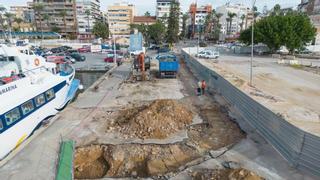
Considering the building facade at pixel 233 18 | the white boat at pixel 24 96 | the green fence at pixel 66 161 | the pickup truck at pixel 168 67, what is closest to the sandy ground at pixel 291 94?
the pickup truck at pixel 168 67

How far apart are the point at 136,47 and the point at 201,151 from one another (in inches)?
854

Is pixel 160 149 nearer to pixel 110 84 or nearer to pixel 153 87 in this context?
pixel 153 87

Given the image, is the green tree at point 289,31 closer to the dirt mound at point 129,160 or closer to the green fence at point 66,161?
the dirt mound at point 129,160

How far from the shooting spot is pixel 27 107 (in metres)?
11.0

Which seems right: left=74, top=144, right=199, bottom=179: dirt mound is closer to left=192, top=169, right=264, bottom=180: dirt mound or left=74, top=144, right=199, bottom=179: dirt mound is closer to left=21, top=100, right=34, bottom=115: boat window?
left=192, top=169, right=264, bottom=180: dirt mound

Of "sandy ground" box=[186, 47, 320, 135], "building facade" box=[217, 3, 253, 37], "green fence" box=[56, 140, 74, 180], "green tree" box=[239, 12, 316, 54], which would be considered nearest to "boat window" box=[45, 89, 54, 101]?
"green fence" box=[56, 140, 74, 180]

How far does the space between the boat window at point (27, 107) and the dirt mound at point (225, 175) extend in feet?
28.1

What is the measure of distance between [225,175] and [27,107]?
9722mm

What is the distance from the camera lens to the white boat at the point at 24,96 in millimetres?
9609

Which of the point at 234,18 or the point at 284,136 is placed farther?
the point at 234,18

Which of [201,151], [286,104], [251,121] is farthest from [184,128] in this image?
[286,104]

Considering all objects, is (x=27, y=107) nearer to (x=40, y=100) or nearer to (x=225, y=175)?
(x=40, y=100)

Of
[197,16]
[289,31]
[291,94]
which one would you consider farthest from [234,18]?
[291,94]

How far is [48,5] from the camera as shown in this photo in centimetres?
12281
